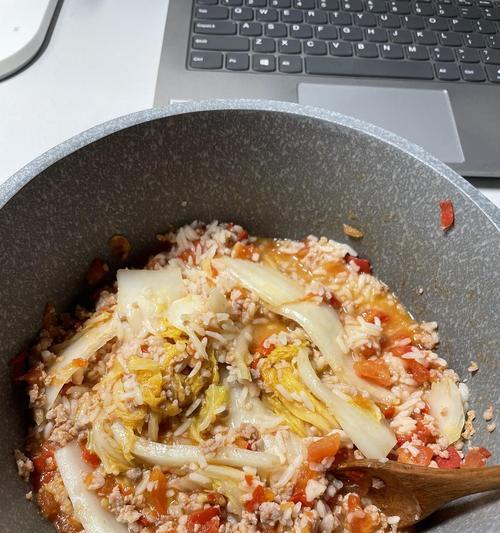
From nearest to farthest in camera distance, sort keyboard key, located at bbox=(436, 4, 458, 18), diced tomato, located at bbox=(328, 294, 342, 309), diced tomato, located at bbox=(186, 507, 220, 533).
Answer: diced tomato, located at bbox=(186, 507, 220, 533), diced tomato, located at bbox=(328, 294, 342, 309), keyboard key, located at bbox=(436, 4, 458, 18)

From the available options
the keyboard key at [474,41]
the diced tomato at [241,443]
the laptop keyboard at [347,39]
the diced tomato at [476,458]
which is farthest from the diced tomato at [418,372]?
the keyboard key at [474,41]

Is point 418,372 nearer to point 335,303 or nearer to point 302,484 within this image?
point 335,303

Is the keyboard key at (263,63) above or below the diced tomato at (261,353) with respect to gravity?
above

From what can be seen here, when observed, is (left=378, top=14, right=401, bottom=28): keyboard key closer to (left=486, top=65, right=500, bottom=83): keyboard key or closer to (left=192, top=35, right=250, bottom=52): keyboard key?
(left=486, top=65, right=500, bottom=83): keyboard key

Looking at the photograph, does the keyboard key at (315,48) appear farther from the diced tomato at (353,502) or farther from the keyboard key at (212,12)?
the diced tomato at (353,502)

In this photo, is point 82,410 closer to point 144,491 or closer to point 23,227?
point 144,491

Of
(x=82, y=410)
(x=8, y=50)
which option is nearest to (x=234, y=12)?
(x=8, y=50)

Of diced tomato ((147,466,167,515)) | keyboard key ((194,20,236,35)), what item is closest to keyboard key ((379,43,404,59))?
keyboard key ((194,20,236,35))
